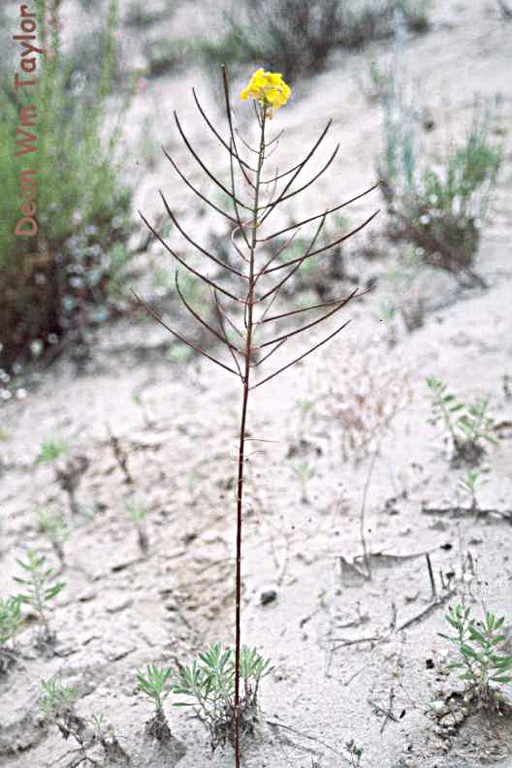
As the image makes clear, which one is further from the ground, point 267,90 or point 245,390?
point 267,90

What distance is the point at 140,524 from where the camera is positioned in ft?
7.87

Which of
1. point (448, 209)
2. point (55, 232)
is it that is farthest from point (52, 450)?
point (448, 209)

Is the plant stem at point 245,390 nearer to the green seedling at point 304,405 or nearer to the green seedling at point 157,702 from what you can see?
the green seedling at point 157,702

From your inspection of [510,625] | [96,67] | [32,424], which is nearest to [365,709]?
[510,625]

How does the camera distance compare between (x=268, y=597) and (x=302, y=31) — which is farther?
(x=302, y=31)

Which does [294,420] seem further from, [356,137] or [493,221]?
[356,137]

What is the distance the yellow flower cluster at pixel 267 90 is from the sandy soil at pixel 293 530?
104 centimetres

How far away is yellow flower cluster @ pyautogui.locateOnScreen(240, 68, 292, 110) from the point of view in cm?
124

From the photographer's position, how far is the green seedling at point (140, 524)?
227 centimetres

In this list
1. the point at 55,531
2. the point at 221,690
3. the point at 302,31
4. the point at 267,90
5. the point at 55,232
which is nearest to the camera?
the point at 267,90

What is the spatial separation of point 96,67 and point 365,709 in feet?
22.9

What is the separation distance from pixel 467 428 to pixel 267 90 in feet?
4.24

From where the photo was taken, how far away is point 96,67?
7.21 m

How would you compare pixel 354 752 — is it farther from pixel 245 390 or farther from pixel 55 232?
pixel 55 232
